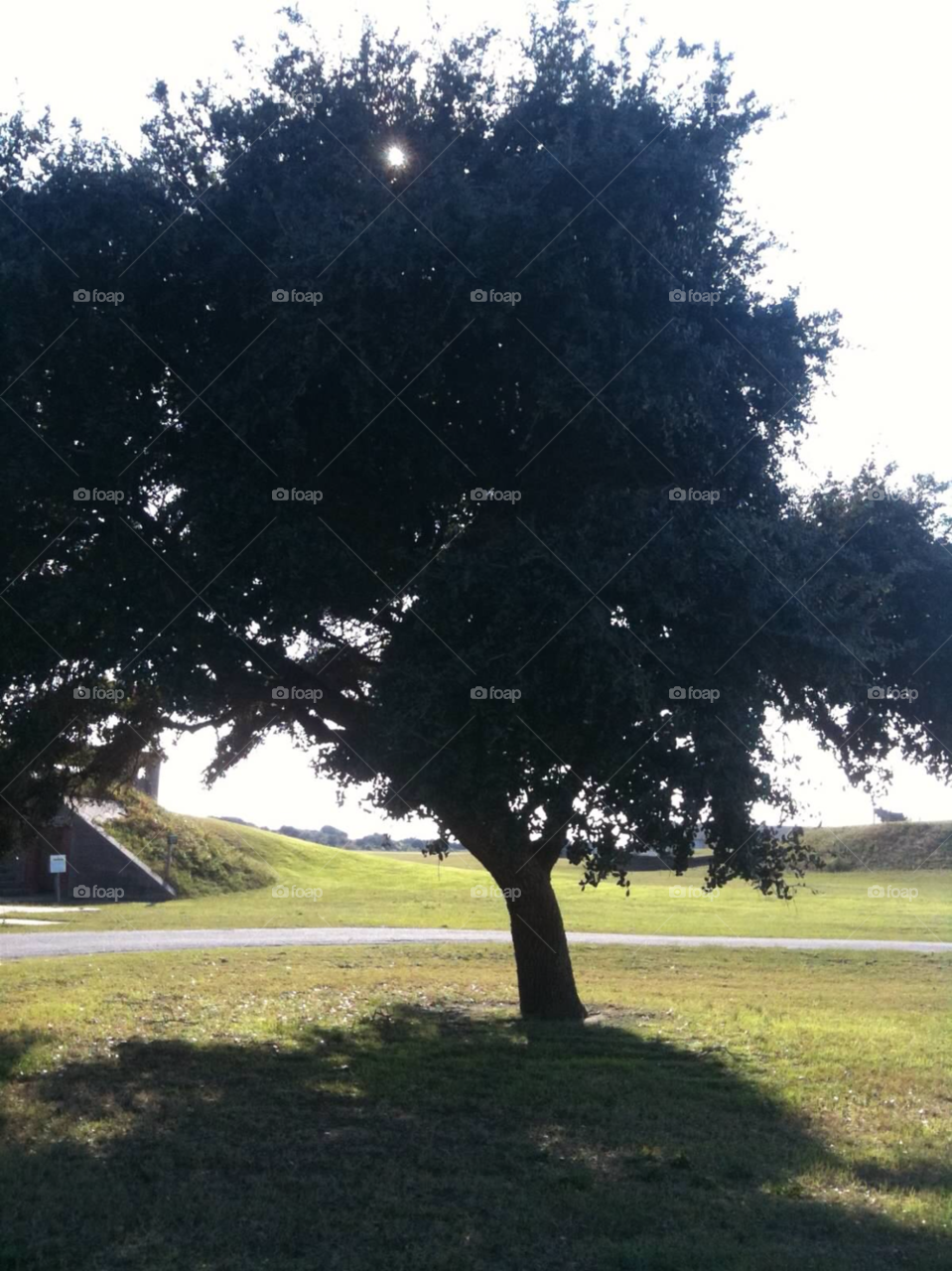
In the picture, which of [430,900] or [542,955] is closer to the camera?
[542,955]

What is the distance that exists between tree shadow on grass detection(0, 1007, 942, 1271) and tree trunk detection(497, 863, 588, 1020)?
11.1 ft

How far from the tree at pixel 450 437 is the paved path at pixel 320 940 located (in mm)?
12817

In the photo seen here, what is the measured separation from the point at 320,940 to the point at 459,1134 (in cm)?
2040

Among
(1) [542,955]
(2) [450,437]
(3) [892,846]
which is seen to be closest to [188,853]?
(1) [542,955]

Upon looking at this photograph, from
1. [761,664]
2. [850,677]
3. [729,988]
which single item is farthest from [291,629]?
[729,988]

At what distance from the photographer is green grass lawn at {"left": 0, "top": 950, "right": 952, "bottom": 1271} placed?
6621 mm

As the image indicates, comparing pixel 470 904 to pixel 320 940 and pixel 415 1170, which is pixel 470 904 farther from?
pixel 415 1170

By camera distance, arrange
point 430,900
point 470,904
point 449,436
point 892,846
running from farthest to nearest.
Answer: point 892,846, point 430,900, point 470,904, point 449,436

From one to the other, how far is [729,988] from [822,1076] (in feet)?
29.9

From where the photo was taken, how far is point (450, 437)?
12289 millimetres

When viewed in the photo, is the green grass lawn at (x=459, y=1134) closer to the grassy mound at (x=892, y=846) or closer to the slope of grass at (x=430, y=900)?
the slope of grass at (x=430, y=900)

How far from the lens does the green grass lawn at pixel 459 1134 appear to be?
6.62 metres

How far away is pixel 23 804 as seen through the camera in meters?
16.5

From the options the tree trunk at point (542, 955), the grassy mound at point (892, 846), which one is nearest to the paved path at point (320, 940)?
the tree trunk at point (542, 955)
